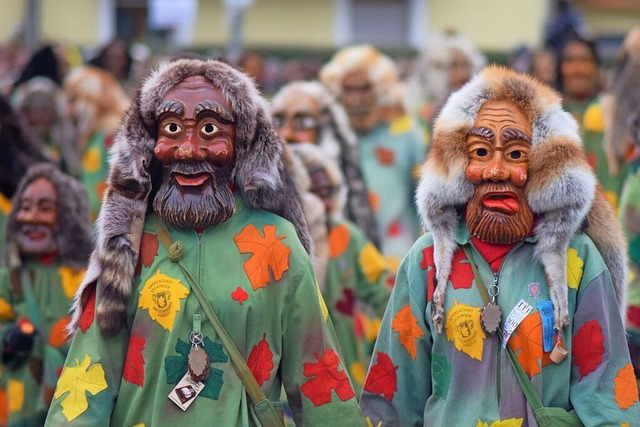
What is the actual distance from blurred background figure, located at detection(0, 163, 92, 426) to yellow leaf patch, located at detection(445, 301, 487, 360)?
10.2 ft

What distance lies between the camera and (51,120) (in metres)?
12.6

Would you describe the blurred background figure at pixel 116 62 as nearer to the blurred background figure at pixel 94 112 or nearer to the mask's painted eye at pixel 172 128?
the blurred background figure at pixel 94 112

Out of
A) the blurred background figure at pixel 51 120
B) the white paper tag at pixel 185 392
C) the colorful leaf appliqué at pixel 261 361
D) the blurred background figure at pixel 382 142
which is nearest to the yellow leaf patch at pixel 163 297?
the white paper tag at pixel 185 392

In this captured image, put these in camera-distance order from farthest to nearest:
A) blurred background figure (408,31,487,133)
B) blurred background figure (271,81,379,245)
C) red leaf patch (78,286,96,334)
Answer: blurred background figure (408,31,487,133) < blurred background figure (271,81,379,245) < red leaf patch (78,286,96,334)

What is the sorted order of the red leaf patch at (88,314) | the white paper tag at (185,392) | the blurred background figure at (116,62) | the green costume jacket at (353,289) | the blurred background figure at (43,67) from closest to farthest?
the white paper tag at (185,392), the red leaf patch at (88,314), the green costume jacket at (353,289), the blurred background figure at (43,67), the blurred background figure at (116,62)

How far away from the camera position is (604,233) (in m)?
5.81

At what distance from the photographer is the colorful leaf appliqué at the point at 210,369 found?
5477 millimetres

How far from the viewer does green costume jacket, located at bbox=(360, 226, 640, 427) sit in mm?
5512

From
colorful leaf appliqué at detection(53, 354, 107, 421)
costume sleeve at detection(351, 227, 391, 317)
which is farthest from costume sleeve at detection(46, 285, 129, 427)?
costume sleeve at detection(351, 227, 391, 317)

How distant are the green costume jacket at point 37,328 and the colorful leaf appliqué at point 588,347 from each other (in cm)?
356

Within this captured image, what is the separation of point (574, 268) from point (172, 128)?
65.1 inches

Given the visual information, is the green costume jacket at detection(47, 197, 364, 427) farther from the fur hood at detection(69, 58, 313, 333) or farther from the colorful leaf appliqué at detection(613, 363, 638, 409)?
the colorful leaf appliqué at detection(613, 363, 638, 409)

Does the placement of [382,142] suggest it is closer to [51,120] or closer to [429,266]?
[51,120]

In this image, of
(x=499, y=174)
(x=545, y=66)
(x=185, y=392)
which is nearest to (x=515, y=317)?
(x=499, y=174)
